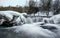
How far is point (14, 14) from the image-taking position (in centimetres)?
610

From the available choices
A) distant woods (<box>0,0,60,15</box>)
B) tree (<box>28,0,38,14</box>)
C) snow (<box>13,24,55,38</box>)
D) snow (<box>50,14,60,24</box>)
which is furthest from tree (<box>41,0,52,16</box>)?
snow (<box>13,24,55,38</box>)

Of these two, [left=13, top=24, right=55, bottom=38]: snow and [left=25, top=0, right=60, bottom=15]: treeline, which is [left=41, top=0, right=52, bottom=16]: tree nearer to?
[left=25, top=0, right=60, bottom=15]: treeline

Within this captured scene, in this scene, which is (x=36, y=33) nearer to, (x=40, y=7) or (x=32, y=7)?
(x=32, y=7)

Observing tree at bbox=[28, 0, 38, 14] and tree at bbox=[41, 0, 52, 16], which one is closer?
tree at bbox=[28, 0, 38, 14]

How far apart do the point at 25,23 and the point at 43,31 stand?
1.46 m

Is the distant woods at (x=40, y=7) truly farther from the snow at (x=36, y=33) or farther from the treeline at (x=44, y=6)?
the snow at (x=36, y=33)

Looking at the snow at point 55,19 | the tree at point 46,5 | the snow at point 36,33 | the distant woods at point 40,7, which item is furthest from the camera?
the tree at point 46,5

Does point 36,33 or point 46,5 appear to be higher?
point 46,5

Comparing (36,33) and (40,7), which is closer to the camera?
(36,33)

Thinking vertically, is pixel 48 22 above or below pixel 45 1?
below

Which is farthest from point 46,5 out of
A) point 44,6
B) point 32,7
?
point 32,7

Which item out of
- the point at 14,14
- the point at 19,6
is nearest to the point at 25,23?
the point at 14,14

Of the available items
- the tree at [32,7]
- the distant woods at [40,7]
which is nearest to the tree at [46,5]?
the distant woods at [40,7]

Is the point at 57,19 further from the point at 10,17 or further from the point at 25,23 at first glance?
the point at 10,17
